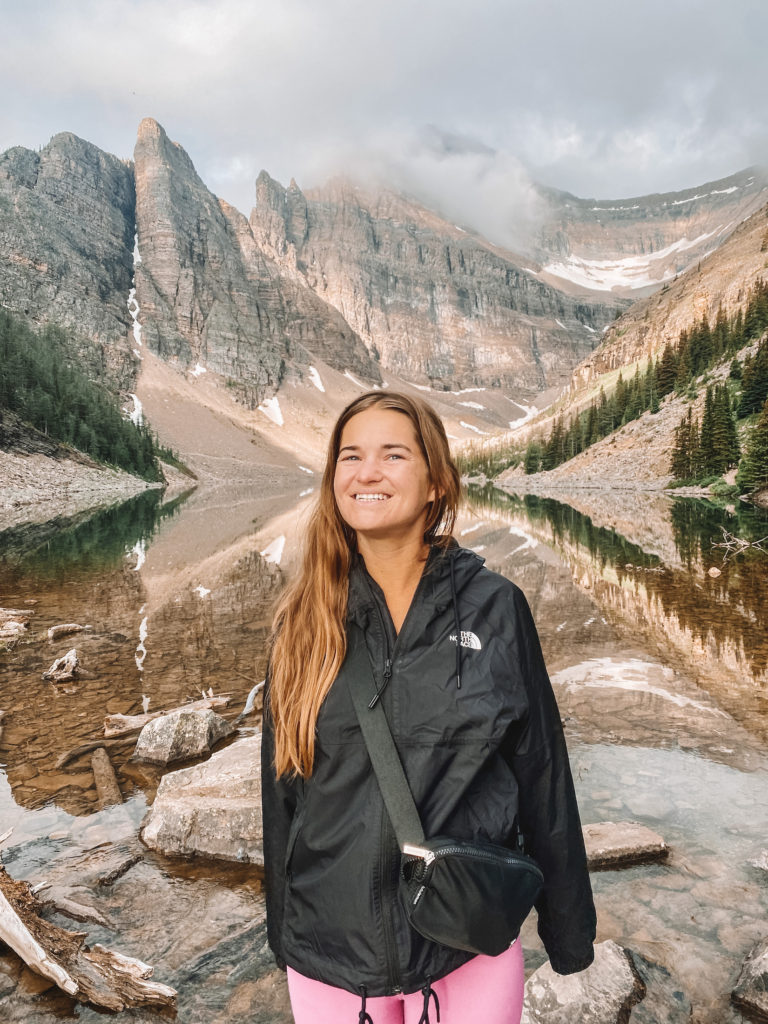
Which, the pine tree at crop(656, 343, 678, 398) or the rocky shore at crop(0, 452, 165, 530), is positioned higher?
the pine tree at crop(656, 343, 678, 398)

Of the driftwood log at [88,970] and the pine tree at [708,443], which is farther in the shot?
the pine tree at [708,443]

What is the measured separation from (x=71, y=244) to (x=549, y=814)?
7634 inches

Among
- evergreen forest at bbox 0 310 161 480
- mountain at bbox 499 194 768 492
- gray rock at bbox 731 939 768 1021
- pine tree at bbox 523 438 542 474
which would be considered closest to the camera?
gray rock at bbox 731 939 768 1021

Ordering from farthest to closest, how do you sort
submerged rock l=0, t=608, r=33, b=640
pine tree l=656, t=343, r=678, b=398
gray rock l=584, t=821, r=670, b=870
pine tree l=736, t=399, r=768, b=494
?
pine tree l=656, t=343, r=678, b=398 < pine tree l=736, t=399, r=768, b=494 < submerged rock l=0, t=608, r=33, b=640 < gray rock l=584, t=821, r=670, b=870

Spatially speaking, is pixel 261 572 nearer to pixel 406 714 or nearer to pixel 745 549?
pixel 745 549

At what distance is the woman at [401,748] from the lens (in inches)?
82.4

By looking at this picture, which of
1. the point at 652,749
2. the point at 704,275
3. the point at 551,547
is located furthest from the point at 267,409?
the point at 652,749

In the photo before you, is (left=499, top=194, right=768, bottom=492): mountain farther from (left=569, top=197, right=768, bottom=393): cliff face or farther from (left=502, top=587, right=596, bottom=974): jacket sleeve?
(left=502, top=587, right=596, bottom=974): jacket sleeve

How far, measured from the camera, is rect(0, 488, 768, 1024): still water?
4031mm

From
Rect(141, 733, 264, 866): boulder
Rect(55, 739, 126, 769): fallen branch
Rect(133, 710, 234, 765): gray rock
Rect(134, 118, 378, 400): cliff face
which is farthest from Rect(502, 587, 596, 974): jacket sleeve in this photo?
Rect(134, 118, 378, 400): cliff face

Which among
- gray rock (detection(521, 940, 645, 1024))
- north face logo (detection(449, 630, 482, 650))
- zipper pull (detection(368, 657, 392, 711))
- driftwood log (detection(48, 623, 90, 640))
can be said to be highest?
north face logo (detection(449, 630, 482, 650))

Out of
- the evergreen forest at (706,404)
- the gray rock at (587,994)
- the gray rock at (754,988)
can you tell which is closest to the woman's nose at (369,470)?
the gray rock at (587,994)

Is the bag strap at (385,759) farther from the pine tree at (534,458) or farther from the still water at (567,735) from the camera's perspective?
the pine tree at (534,458)

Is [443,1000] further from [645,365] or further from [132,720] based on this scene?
[645,365]
